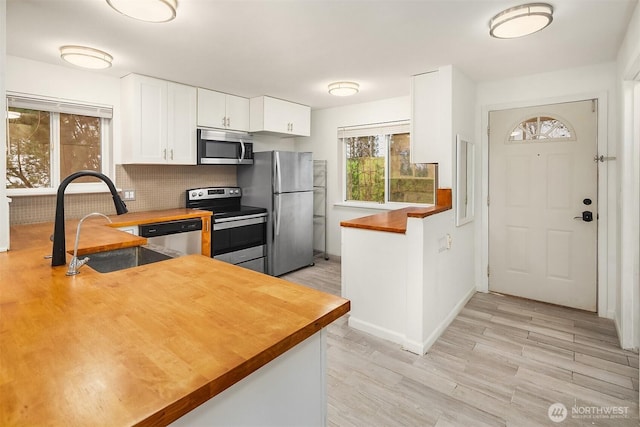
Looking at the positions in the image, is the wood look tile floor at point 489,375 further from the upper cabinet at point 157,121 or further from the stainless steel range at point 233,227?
the upper cabinet at point 157,121

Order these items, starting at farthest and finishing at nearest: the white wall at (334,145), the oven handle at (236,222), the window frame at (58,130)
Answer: the white wall at (334,145), the oven handle at (236,222), the window frame at (58,130)

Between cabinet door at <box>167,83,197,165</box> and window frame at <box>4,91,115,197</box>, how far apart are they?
58 cm

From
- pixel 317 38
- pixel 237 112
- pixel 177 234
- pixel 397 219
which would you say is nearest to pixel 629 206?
pixel 397 219

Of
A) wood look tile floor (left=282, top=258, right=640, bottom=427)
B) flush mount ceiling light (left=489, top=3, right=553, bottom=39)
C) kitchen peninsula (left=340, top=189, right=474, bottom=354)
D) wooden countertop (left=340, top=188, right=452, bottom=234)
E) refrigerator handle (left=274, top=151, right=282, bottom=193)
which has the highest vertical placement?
flush mount ceiling light (left=489, top=3, right=553, bottom=39)

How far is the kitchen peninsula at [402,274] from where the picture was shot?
256cm

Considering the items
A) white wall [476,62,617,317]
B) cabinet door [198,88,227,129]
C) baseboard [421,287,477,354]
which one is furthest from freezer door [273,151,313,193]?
white wall [476,62,617,317]

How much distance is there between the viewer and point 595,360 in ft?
8.01

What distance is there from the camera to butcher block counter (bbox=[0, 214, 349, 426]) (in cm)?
66

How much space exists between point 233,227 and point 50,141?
1918mm

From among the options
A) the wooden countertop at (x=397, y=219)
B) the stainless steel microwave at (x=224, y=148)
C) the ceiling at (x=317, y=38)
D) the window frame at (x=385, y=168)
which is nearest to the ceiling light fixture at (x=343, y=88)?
the ceiling at (x=317, y=38)

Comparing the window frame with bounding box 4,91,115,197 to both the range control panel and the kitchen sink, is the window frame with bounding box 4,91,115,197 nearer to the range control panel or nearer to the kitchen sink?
the range control panel

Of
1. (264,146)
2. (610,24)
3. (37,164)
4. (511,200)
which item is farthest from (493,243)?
(37,164)

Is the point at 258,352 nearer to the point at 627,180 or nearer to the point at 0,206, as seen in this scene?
the point at 0,206

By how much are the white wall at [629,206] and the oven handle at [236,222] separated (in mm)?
3509
